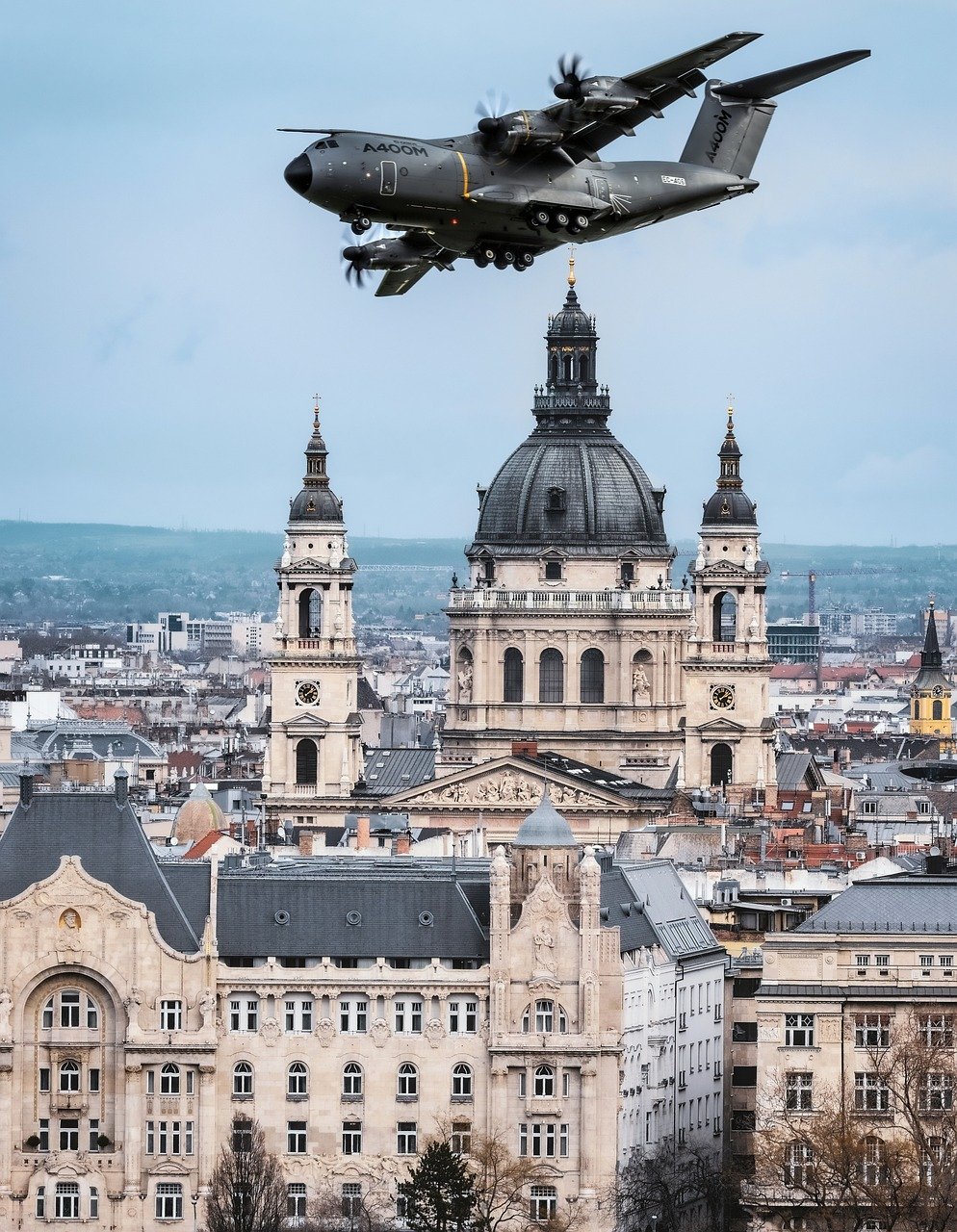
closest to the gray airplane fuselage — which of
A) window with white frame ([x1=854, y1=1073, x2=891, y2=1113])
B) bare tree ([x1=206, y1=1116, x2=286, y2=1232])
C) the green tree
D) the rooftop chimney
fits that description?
the green tree

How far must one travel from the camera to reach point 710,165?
11275 centimetres

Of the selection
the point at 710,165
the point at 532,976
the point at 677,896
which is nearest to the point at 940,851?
the point at 677,896

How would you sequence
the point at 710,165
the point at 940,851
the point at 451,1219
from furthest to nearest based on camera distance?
the point at 940,851 → the point at 451,1219 → the point at 710,165

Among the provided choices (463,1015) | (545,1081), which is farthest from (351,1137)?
(545,1081)

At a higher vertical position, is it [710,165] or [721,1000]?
[710,165]

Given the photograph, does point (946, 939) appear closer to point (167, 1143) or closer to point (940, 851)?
point (167, 1143)

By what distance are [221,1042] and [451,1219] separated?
452 inches

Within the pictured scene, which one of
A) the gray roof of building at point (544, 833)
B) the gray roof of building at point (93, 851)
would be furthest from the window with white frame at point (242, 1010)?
the gray roof of building at point (544, 833)

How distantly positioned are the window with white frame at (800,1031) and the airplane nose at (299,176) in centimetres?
5197

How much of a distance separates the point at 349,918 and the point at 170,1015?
17.6ft

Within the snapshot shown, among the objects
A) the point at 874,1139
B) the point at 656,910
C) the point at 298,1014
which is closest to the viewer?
the point at 874,1139

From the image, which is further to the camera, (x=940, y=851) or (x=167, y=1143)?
(x=940, y=851)

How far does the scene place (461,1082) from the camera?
151m

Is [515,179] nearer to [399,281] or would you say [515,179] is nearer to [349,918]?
[399,281]
